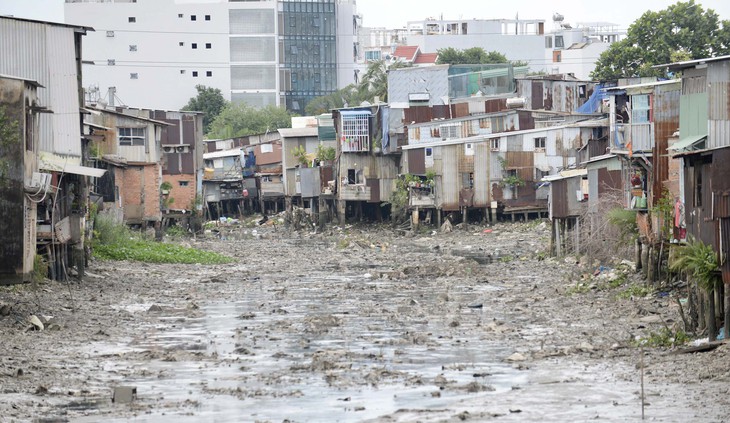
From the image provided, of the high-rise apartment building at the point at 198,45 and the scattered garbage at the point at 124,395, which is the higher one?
the high-rise apartment building at the point at 198,45

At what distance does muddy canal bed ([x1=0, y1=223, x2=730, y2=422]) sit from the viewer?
1659cm

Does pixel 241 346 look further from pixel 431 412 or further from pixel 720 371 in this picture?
pixel 720 371

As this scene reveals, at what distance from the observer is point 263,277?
38906 millimetres

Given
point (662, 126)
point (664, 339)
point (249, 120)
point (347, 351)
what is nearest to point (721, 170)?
point (664, 339)

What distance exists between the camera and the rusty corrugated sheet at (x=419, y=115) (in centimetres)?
6644

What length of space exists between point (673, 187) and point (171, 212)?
40625 millimetres

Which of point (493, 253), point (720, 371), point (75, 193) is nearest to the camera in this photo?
point (720, 371)

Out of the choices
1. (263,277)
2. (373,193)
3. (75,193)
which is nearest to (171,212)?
(373,193)

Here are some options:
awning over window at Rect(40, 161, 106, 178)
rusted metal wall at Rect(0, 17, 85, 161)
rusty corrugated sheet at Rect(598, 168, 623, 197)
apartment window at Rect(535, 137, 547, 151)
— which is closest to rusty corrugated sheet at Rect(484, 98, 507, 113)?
apartment window at Rect(535, 137, 547, 151)

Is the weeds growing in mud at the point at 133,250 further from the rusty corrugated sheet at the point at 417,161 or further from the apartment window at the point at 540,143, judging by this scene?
the apartment window at the point at 540,143

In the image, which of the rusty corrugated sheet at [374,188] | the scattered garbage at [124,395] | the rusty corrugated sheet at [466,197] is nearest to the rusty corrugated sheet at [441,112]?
the rusty corrugated sheet at [466,197]

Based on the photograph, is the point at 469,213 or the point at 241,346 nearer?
the point at 241,346

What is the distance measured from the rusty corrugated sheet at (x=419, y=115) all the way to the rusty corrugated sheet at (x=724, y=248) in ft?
154

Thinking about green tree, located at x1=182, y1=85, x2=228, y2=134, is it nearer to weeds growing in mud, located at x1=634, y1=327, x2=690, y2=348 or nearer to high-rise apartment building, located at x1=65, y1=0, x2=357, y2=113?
high-rise apartment building, located at x1=65, y1=0, x2=357, y2=113
